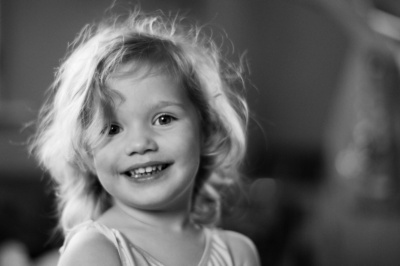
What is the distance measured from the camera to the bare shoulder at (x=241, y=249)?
1.13 meters

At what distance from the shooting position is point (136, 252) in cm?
98

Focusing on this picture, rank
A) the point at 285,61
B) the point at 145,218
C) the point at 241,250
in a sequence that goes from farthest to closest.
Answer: the point at 285,61 < the point at 241,250 < the point at 145,218

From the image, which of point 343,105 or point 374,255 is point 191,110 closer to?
point 374,255

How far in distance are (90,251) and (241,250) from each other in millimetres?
312

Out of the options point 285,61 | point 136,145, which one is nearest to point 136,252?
point 136,145

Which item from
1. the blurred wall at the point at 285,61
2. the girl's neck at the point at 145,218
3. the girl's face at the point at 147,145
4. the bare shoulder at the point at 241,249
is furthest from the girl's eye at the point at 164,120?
the blurred wall at the point at 285,61

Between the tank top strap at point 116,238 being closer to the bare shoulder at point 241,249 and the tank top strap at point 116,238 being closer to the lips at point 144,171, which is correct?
the lips at point 144,171

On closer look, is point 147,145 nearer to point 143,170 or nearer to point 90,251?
point 143,170

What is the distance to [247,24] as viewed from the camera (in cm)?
436

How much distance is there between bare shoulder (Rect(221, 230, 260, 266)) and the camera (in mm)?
1132

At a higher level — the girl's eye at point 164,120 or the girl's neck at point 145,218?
the girl's eye at point 164,120

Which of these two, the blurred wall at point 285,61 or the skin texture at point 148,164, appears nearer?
the skin texture at point 148,164

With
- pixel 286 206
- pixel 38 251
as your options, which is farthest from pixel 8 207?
pixel 286 206

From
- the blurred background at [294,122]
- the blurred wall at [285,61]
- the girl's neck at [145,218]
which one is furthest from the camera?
the blurred wall at [285,61]
